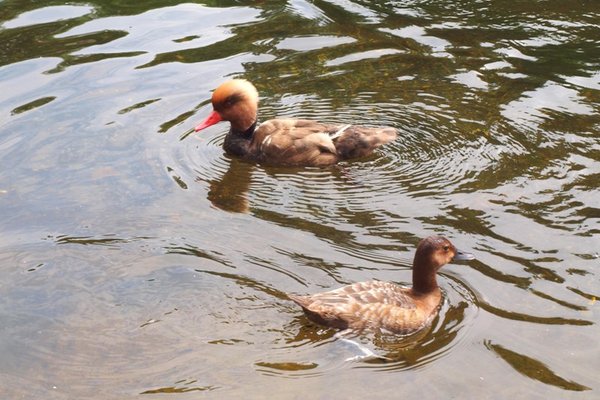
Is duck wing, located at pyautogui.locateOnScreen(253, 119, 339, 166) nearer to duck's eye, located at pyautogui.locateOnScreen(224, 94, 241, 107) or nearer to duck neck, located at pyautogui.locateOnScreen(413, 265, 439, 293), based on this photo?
duck's eye, located at pyautogui.locateOnScreen(224, 94, 241, 107)

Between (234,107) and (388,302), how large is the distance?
142 inches

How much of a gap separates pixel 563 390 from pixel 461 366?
60 cm

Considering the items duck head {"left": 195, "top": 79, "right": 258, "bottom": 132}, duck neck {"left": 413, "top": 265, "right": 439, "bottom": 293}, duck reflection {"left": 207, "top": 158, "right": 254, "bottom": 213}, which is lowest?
duck reflection {"left": 207, "top": 158, "right": 254, "bottom": 213}

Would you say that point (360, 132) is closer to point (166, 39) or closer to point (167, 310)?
point (167, 310)

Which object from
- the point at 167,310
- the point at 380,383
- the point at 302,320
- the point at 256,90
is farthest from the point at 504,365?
the point at 256,90

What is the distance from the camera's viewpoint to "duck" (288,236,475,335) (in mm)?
6336

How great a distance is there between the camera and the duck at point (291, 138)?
9000mm

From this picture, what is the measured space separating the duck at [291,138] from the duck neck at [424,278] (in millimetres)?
2527

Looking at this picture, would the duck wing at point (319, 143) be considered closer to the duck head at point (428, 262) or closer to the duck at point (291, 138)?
the duck at point (291, 138)

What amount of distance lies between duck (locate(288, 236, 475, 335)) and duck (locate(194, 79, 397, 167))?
2.47 meters

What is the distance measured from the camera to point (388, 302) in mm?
6441

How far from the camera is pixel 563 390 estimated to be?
5844 mm

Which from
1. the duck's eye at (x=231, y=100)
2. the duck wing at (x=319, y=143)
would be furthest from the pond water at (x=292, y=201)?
the duck's eye at (x=231, y=100)

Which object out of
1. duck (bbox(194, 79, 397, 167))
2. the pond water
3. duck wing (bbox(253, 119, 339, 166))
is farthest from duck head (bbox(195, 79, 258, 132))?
duck wing (bbox(253, 119, 339, 166))
